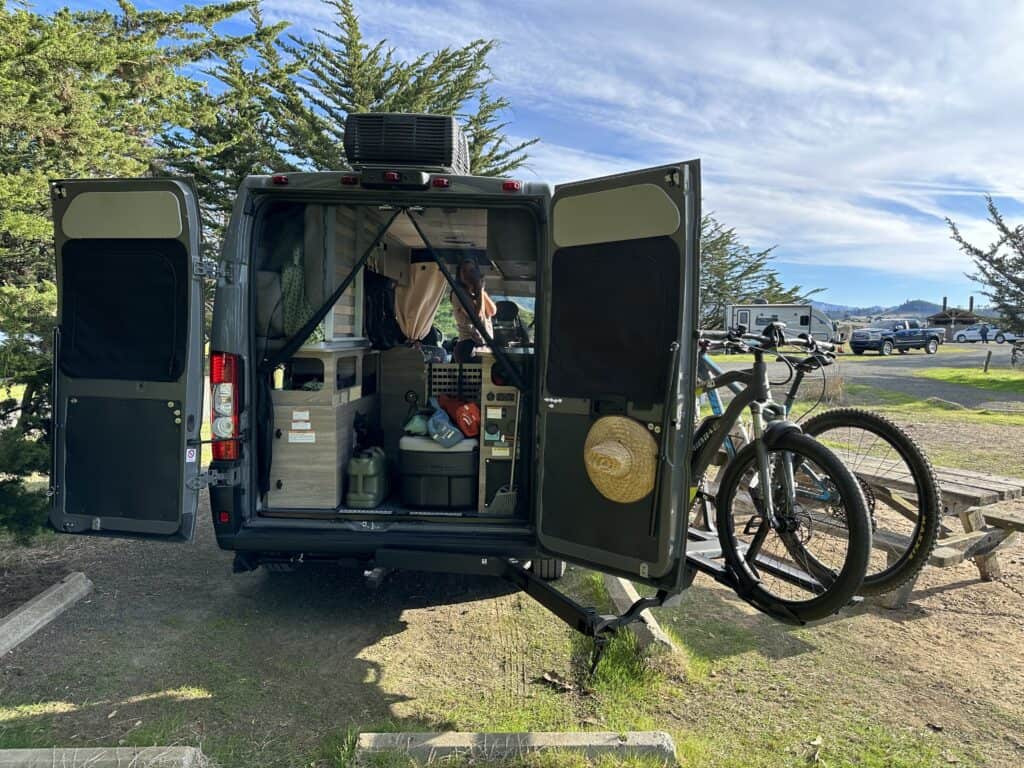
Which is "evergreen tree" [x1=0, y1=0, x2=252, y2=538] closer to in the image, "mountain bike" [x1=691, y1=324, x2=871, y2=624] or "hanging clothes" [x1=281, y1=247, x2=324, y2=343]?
"hanging clothes" [x1=281, y1=247, x2=324, y2=343]

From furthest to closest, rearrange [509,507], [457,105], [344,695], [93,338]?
[457,105]
[509,507]
[93,338]
[344,695]

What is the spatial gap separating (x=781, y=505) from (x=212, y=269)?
2.80 m

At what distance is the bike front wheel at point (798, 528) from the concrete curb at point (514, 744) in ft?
2.45

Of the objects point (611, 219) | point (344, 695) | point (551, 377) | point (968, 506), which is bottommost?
point (344, 695)

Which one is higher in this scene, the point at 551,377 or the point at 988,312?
the point at 988,312

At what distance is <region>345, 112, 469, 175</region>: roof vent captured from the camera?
139 inches

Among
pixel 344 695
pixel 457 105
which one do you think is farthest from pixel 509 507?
pixel 457 105

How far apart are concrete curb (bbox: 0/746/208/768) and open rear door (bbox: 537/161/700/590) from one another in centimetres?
167

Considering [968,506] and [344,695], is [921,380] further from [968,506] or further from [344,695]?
[344,695]

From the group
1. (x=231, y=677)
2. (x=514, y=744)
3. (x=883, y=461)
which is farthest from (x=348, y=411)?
(x=883, y=461)

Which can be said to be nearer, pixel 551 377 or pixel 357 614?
pixel 551 377

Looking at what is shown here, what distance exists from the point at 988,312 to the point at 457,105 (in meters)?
17.0

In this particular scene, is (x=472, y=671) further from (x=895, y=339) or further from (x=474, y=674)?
(x=895, y=339)

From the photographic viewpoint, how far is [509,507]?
3871mm
